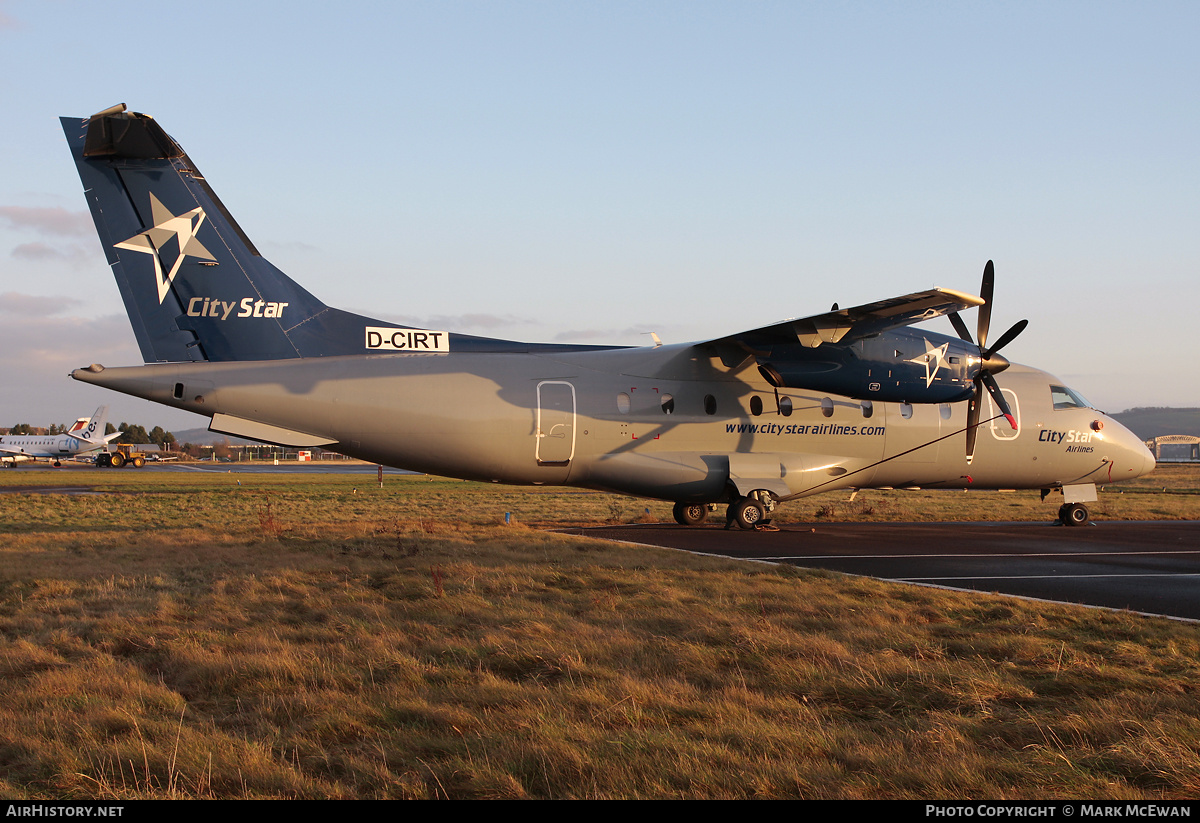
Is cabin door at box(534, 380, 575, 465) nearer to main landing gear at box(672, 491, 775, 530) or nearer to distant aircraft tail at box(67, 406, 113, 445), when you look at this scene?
main landing gear at box(672, 491, 775, 530)

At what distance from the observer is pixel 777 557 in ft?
52.6

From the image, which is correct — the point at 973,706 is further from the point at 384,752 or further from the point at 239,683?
the point at 239,683

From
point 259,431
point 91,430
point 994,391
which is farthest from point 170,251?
point 91,430

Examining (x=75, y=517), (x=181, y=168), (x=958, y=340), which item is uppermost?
(x=181, y=168)

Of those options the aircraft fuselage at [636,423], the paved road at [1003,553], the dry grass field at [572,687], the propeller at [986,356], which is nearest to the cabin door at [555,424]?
the aircraft fuselage at [636,423]

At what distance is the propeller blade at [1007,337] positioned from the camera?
19.4 m

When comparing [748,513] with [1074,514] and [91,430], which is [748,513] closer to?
[1074,514]

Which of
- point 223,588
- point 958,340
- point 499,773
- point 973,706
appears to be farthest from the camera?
point 958,340

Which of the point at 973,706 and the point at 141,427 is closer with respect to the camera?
the point at 973,706

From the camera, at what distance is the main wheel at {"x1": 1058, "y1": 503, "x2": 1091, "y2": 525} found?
79.8 ft

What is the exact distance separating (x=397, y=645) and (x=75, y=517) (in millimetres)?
24837

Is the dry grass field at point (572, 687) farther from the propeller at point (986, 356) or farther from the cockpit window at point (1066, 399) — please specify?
the cockpit window at point (1066, 399)

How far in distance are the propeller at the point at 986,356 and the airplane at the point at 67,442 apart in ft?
343

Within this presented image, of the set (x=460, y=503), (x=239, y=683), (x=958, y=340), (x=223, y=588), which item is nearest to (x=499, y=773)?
(x=239, y=683)
